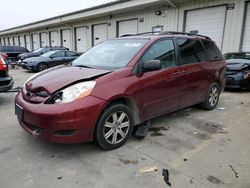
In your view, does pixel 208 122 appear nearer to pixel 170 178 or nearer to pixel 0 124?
pixel 170 178

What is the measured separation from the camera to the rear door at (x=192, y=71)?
4.26 metres

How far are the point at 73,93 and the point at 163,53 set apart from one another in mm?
1798

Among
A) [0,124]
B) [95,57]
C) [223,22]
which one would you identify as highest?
[223,22]

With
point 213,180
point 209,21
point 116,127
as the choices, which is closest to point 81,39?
point 209,21

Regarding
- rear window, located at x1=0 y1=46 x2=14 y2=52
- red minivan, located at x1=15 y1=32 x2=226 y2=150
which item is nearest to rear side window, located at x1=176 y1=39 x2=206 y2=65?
red minivan, located at x1=15 y1=32 x2=226 y2=150

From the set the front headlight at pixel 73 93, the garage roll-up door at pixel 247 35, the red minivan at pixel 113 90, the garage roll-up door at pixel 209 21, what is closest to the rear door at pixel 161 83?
the red minivan at pixel 113 90

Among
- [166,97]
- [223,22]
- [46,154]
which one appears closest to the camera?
[46,154]

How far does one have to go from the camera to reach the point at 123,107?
3.28 m

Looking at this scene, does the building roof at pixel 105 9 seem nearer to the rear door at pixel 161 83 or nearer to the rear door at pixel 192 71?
the rear door at pixel 192 71

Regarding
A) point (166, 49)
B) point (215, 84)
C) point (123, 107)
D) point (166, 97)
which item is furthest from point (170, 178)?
point (215, 84)

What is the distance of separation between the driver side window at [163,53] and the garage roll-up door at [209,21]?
8.10 metres

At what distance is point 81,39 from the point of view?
2116 centimetres

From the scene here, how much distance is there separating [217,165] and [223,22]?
957 cm

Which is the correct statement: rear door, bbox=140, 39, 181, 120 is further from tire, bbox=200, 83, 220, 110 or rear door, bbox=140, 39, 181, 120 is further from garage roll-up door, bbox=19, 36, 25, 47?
garage roll-up door, bbox=19, 36, 25, 47
